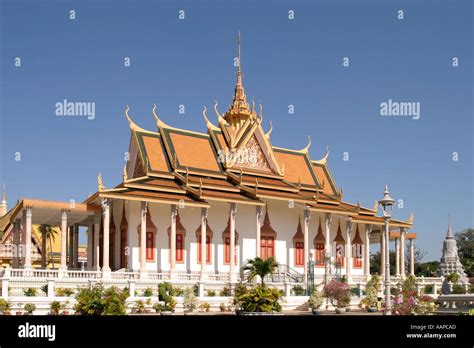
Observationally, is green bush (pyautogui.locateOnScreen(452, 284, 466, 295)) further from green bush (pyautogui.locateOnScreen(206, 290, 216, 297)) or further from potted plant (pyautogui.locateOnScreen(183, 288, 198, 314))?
potted plant (pyautogui.locateOnScreen(183, 288, 198, 314))

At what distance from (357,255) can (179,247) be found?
1398 cm

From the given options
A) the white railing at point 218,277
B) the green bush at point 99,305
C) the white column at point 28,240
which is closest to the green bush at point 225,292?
the white railing at point 218,277

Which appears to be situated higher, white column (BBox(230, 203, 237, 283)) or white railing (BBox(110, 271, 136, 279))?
white column (BBox(230, 203, 237, 283))

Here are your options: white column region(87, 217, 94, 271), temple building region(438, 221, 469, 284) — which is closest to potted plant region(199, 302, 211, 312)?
white column region(87, 217, 94, 271)

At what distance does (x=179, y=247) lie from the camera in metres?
39.0

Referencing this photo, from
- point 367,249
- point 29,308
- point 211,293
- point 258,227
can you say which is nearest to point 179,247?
point 258,227

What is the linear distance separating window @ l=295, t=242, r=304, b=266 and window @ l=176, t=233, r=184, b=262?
26.6 ft

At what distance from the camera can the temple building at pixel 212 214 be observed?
36469 millimetres

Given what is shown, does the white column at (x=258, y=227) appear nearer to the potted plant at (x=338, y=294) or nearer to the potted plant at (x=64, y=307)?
the potted plant at (x=338, y=294)

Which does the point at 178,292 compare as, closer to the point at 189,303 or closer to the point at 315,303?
the point at 189,303

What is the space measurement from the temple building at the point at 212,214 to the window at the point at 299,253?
0.06m

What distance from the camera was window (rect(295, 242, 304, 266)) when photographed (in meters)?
43.7

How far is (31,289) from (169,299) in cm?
563
